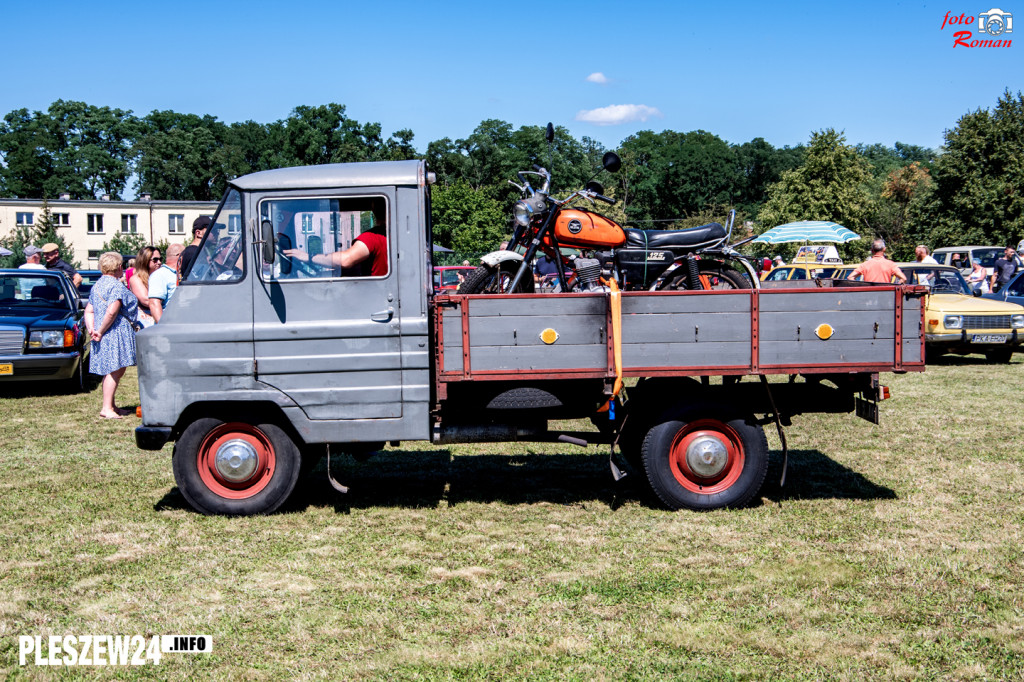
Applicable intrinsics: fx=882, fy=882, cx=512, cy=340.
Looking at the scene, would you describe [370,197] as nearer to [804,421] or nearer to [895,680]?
[895,680]

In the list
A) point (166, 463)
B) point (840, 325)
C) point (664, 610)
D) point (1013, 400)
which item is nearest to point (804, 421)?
point (1013, 400)

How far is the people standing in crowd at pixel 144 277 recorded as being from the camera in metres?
10.4

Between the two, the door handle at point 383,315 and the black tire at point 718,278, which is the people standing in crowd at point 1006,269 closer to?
the black tire at point 718,278

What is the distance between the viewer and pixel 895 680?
149 inches

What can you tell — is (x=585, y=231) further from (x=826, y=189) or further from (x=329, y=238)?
(x=826, y=189)

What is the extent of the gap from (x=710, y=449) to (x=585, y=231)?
2.11 metres

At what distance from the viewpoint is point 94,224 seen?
72.5m

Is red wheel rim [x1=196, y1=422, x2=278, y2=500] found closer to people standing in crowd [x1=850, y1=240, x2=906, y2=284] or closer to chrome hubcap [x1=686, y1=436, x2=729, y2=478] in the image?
chrome hubcap [x1=686, y1=436, x2=729, y2=478]

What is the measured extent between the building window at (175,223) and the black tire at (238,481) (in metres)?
72.6

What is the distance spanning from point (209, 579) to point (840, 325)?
4323 mm

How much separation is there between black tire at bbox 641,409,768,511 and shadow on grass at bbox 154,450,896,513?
0.24m

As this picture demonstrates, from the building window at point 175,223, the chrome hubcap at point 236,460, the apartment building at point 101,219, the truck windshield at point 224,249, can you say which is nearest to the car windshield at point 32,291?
the truck windshield at point 224,249

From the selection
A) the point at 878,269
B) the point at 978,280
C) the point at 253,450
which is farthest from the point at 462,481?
the point at 978,280

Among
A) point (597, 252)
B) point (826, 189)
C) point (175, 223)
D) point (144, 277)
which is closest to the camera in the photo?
point (597, 252)
